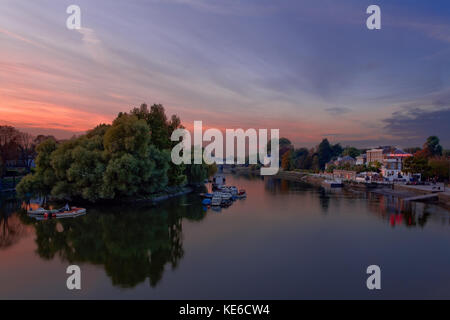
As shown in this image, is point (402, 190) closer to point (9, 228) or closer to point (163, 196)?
point (163, 196)

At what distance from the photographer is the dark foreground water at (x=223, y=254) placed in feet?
37.8

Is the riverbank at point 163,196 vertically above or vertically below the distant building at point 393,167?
below

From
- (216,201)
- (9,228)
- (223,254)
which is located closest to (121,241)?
(223,254)

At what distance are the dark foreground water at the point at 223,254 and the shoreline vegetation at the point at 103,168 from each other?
283 cm

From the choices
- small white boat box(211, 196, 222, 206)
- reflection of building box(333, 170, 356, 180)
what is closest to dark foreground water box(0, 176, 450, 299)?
small white boat box(211, 196, 222, 206)

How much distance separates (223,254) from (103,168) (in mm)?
17425

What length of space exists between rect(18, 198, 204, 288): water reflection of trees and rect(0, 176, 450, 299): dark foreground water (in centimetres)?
5

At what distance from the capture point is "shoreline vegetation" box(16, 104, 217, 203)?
27.6 m

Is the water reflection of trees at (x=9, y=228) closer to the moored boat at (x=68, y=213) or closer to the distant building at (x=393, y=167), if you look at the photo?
A: the moored boat at (x=68, y=213)

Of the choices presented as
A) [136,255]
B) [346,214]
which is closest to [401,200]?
[346,214]

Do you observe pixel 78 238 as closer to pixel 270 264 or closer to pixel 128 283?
pixel 128 283

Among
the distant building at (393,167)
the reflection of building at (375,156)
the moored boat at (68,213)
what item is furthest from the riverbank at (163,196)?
the reflection of building at (375,156)

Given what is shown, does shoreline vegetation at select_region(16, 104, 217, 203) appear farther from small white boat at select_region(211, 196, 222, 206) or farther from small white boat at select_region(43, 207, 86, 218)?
small white boat at select_region(211, 196, 222, 206)
